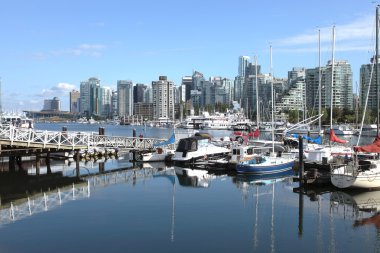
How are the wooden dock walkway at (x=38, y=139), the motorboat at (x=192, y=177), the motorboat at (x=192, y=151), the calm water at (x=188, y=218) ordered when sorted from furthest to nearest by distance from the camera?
the motorboat at (x=192, y=151)
the wooden dock walkway at (x=38, y=139)
the motorboat at (x=192, y=177)
the calm water at (x=188, y=218)

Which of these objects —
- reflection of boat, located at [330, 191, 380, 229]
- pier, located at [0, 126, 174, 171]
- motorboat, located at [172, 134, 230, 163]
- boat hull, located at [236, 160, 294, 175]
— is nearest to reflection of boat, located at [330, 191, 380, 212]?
reflection of boat, located at [330, 191, 380, 229]

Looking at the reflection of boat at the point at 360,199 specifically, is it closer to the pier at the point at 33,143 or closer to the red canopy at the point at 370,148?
the red canopy at the point at 370,148

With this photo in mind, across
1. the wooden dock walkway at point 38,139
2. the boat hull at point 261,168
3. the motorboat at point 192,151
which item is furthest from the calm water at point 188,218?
the motorboat at point 192,151

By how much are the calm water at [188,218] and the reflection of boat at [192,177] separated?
32 cm

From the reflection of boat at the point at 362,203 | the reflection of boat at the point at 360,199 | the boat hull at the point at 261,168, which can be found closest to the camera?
the reflection of boat at the point at 362,203

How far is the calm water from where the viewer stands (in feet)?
70.8

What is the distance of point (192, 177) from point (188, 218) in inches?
657

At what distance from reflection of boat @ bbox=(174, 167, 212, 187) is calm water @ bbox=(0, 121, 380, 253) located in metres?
0.32

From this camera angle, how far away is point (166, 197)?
110 ft

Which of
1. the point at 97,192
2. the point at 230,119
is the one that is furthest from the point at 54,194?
the point at 230,119

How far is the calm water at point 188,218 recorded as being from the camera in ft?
70.8

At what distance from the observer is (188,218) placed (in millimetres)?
26641

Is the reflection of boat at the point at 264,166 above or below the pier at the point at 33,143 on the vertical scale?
below

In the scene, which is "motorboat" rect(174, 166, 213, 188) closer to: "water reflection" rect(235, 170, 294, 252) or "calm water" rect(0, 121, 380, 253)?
"calm water" rect(0, 121, 380, 253)
